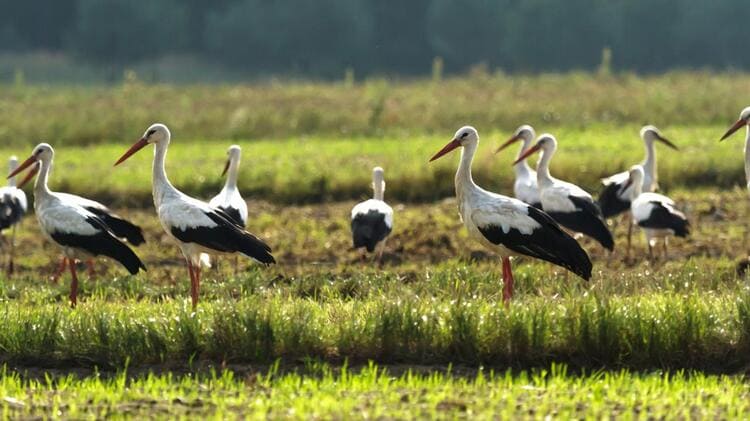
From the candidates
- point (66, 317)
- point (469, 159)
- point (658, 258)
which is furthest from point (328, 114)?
point (66, 317)

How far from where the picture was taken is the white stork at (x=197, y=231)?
10102 millimetres

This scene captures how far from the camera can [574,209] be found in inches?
480

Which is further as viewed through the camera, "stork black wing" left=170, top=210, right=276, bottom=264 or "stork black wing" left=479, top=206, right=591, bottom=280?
"stork black wing" left=170, top=210, right=276, bottom=264

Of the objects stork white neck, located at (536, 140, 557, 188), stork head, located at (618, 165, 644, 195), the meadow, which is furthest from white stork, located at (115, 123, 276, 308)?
stork head, located at (618, 165, 644, 195)

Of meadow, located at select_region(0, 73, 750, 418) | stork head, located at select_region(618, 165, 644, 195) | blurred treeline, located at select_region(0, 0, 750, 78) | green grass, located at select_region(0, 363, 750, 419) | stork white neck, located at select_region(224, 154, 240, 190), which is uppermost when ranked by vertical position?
blurred treeline, located at select_region(0, 0, 750, 78)

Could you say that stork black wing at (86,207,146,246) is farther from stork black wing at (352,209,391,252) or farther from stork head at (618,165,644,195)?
stork head at (618,165,644,195)

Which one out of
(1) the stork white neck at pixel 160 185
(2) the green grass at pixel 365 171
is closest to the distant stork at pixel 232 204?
(1) the stork white neck at pixel 160 185

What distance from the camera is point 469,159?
34.0ft

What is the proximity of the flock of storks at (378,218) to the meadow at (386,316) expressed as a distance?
11.1 inches

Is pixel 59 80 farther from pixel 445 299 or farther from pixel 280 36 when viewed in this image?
pixel 445 299

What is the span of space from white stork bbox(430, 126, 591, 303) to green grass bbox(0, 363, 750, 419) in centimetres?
179

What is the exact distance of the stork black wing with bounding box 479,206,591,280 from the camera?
31.1 ft

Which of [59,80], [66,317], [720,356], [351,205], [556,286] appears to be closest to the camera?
[720,356]

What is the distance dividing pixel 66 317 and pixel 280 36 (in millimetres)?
45827
